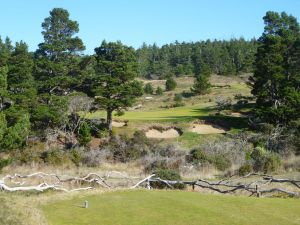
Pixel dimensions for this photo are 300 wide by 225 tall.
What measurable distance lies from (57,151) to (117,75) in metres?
10.6

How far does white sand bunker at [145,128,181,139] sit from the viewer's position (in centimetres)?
4663

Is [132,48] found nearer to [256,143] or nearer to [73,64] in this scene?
[73,64]

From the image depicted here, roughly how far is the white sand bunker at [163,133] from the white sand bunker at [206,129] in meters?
1.86

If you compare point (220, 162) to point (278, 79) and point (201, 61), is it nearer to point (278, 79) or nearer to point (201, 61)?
point (278, 79)

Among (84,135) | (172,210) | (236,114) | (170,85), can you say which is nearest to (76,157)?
(84,135)

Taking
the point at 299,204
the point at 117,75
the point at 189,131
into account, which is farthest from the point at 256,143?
the point at 299,204

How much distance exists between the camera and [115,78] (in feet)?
146

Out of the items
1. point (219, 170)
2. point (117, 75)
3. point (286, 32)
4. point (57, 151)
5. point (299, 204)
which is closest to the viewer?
point (299, 204)

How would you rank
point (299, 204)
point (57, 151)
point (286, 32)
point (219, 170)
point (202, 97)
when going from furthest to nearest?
point (202, 97), point (286, 32), point (57, 151), point (219, 170), point (299, 204)

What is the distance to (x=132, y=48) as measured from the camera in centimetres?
4709

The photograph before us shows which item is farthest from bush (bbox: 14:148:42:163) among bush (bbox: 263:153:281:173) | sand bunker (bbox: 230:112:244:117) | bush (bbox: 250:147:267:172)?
sand bunker (bbox: 230:112:244:117)

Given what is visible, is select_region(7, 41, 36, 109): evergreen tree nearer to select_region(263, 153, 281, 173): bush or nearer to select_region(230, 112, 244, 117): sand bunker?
select_region(263, 153, 281, 173): bush

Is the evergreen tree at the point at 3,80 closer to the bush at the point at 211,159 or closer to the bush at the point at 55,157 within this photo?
the bush at the point at 55,157

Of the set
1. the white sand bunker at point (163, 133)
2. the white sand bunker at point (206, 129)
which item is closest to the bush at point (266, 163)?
the white sand bunker at point (206, 129)
